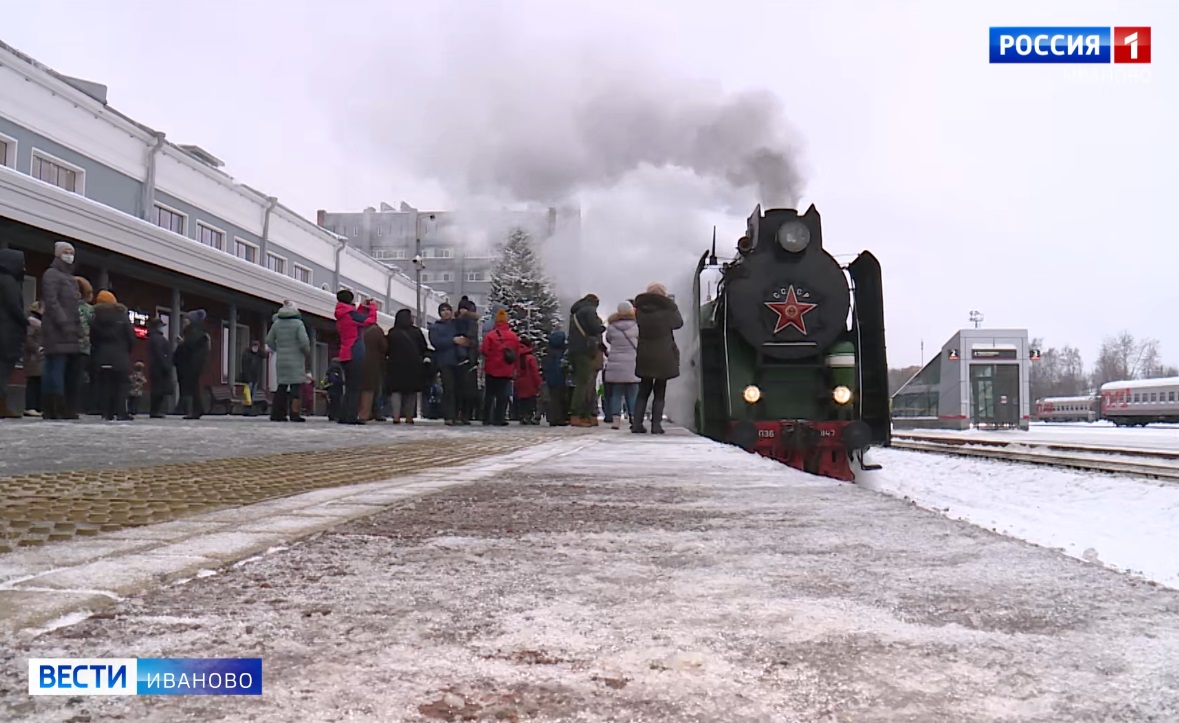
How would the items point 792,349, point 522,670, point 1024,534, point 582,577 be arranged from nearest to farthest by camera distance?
point 522,670
point 582,577
point 1024,534
point 792,349

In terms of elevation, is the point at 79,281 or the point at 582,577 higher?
the point at 79,281

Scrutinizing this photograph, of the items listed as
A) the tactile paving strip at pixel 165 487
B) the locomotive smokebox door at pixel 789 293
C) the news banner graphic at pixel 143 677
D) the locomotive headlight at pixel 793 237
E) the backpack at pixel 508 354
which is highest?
the locomotive headlight at pixel 793 237

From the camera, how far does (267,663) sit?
1.28 m

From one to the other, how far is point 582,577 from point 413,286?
37.9m

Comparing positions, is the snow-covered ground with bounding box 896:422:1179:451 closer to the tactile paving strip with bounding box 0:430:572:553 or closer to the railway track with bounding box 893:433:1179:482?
the railway track with bounding box 893:433:1179:482

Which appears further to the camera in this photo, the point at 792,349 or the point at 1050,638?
the point at 792,349

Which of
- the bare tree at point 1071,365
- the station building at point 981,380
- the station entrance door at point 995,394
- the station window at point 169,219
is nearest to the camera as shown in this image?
the station window at point 169,219

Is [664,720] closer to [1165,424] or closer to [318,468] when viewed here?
[318,468]

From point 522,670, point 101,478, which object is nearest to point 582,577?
point 522,670

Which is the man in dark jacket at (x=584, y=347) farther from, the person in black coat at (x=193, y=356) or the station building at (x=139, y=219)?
the station building at (x=139, y=219)

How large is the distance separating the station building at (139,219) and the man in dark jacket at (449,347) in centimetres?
581

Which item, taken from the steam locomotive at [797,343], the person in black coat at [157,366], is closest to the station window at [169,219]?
the person in black coat at [157,366]

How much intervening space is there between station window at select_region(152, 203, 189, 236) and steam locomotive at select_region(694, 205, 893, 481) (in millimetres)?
15876

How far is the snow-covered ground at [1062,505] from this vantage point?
17.7 feet
